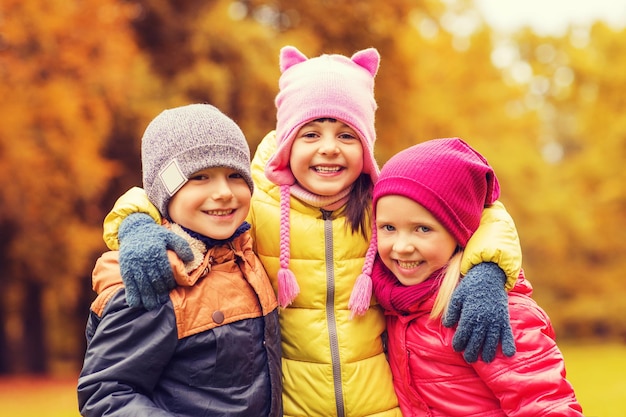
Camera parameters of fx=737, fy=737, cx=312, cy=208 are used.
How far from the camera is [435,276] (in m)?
3.11

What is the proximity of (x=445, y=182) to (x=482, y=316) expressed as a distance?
56 centimetres

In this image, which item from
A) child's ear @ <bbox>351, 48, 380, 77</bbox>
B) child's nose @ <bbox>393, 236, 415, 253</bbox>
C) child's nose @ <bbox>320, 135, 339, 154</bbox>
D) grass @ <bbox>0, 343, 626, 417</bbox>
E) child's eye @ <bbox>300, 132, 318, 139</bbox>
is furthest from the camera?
grass @ <bbox>0, 343, 626, 417</bbox>

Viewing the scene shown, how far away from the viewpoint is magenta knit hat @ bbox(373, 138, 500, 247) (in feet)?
9.82

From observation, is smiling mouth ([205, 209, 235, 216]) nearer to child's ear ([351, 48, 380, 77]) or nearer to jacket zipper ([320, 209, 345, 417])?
jacket zipper ([320, 209, 345, 417])

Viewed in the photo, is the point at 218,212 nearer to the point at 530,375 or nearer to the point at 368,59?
the point at 368,59

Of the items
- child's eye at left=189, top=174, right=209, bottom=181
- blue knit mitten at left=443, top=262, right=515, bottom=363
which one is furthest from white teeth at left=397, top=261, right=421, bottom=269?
child's eye at left=189, top=174, right=209, bottom=181

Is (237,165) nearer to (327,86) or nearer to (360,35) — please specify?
(327,86)

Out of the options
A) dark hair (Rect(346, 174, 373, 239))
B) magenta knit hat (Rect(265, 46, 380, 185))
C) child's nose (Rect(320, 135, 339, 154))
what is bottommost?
dark hair (Rect(346, 174, 373, 239))

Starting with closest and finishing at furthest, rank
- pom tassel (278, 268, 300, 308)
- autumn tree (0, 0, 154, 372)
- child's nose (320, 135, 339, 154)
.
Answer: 1. pom tassel (278, 268, 300, 308)
2. child's nose (320, 135, 339, 154)
3. autumn tree (0, 0, 154, 372)

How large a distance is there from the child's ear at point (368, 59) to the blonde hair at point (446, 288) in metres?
1.10

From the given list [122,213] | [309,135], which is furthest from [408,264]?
[122,213]

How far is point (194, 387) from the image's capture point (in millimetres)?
2793

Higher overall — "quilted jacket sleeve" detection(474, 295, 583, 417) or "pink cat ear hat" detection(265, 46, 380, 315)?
"pink cat ear hat" detection(265, 46, 380, 315)

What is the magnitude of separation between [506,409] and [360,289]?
2.47 ft
